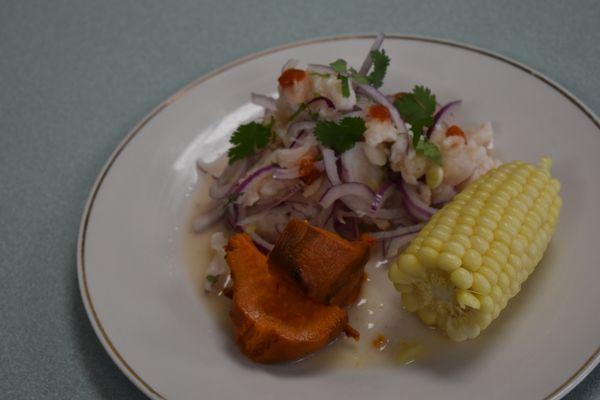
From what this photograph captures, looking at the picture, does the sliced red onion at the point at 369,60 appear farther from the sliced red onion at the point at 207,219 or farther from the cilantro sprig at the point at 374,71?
the sliced red onion at the point at 207,219

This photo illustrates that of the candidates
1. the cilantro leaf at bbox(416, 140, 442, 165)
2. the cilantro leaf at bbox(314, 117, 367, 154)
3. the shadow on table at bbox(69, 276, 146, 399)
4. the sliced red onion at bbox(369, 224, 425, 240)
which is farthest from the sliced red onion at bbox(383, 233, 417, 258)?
the shadow on table at bbox(69, 276, 146, 399)

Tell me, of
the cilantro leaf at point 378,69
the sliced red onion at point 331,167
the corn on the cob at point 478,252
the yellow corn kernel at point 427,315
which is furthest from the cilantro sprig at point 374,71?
the yellow corn kernel at point 427,315

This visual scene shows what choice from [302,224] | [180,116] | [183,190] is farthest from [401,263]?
[180,116]

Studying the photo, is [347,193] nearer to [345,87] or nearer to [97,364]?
[345,87]

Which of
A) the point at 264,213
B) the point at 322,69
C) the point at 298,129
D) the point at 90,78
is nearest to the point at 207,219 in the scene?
the point at 264,213

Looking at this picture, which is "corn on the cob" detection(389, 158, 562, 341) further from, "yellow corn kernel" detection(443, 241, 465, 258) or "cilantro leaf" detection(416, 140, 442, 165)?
"cilantro leaf" detection(416, 140, 442, 165)

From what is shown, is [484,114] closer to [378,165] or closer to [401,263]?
[378,165]
